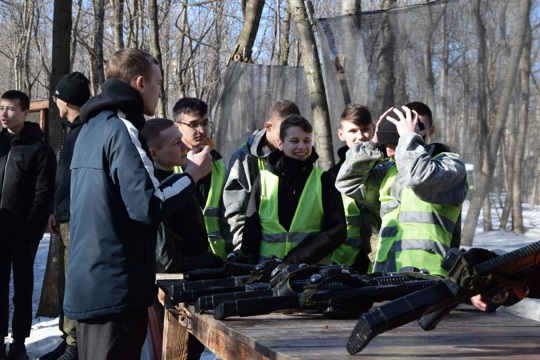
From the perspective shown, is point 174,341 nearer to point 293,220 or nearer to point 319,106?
point 293,220

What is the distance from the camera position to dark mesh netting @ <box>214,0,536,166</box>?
5.49 meters

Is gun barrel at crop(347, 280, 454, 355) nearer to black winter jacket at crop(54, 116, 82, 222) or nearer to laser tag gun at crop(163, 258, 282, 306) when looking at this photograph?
laser tag gun at crop(163, 258, 282, 306)

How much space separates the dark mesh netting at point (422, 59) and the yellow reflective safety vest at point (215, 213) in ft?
5.13

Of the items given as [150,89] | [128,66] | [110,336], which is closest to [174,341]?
[110,336]

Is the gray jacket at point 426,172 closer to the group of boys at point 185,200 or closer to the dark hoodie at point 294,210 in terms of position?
the group of boys at point 185,200

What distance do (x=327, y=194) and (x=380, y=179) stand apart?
34cm

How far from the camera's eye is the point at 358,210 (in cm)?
510

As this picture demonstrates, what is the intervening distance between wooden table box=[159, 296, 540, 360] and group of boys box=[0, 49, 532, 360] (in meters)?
0.42

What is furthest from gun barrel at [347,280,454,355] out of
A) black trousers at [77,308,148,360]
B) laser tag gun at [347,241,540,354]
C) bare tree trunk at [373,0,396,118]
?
bare tree trunk at [373,0,396,118]

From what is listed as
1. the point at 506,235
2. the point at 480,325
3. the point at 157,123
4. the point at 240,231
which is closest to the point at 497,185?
the point at 506,235

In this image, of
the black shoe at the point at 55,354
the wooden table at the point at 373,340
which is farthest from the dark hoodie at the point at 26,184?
the wooden table at the point at 373,340

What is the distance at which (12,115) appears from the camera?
6.99 m

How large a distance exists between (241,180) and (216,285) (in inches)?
77.6

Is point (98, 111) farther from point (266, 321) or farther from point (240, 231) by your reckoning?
point (240, 231)
